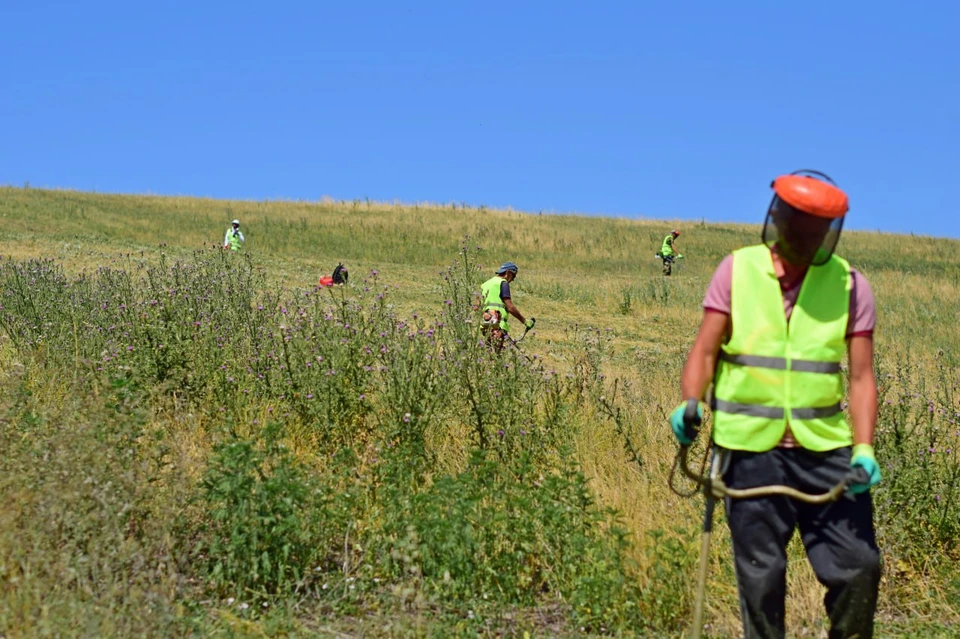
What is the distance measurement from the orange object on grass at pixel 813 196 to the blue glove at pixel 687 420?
0.80 metres

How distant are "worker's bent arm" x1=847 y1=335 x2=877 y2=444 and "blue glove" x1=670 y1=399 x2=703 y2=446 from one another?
0.59 metres

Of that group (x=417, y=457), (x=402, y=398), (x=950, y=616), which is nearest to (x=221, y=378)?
(x=402, y=398)

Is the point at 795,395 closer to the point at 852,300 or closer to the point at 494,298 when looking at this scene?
the point at 852,300

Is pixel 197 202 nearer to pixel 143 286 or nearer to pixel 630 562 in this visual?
pixel 143 286

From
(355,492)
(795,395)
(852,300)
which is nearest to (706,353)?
(795,395)

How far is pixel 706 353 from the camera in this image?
3766mm

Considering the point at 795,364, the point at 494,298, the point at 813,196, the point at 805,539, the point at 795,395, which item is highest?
the point at 813,196

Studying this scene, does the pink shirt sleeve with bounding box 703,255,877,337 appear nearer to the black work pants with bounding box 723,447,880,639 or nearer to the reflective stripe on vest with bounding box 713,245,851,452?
the reflective stripe on vest with bounding box 713,245,851,452

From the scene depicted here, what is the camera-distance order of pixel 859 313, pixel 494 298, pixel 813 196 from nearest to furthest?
pixel 813 196
pixel 859 313
pixel 494 298

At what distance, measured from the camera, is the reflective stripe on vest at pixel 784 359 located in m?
3.66

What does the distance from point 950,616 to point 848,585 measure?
194 cm

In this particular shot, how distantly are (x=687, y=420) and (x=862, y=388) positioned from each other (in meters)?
0.66

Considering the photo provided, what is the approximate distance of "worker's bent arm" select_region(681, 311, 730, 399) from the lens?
375 cm

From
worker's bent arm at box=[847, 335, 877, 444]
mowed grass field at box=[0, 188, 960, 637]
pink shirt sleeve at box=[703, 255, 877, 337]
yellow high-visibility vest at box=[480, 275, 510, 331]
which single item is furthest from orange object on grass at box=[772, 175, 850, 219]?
yellow high-visibility vest at box=[480, 275, 510, 331]
